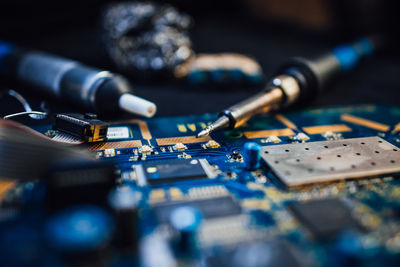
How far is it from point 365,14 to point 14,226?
3.47 m

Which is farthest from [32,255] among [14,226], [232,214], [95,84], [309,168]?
[95,84]

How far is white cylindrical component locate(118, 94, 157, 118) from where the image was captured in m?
1.56

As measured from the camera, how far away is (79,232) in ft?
2.49

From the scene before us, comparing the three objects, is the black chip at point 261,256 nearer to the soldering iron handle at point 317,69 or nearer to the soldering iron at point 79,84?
the soldering iron at point 79,84

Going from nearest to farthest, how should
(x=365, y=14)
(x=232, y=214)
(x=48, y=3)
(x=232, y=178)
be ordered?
(x=232, y=214) → (x=232, y=178) → (x=365, y=14) → (x=48, y=3)

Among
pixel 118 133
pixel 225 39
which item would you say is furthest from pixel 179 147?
pixel 225 39

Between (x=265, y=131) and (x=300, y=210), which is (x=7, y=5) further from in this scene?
(x=300, y=210)

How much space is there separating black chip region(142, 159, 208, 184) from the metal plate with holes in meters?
0.25

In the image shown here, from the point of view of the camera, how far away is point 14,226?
0.90 m

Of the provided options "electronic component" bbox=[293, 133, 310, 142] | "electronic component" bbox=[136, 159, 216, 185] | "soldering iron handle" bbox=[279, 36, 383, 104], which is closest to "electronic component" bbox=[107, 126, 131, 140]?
"electronic component" bbox=[136, 159, 216, 185]

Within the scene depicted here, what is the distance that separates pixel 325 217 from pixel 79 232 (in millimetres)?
627

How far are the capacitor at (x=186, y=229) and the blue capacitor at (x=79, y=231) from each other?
16cm

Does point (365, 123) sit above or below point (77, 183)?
below

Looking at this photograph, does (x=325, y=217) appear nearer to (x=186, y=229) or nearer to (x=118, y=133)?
(x=186, y=229)
